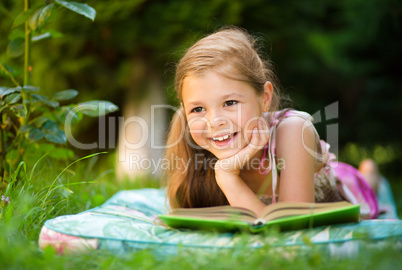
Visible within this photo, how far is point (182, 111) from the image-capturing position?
212cm

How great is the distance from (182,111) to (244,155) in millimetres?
520

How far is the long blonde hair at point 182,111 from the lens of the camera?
1816mm

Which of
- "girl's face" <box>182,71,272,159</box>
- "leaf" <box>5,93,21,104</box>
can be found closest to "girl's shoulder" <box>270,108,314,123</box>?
"girl's face" <box>182,71,272,159</box>

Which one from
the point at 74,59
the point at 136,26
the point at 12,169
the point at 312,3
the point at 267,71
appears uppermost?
the point at 312,3

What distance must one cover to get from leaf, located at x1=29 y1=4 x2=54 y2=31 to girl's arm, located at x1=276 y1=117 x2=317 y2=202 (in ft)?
3.67

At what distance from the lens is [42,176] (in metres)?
2.01

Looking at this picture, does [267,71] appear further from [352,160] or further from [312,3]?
[352,160]

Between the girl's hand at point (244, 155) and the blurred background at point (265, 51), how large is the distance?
1456mm

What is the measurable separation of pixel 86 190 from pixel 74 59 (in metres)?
2.15

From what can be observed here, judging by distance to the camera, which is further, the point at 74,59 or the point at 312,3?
the point at 312,3

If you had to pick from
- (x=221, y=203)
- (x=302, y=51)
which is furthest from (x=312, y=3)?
(x=221, y=203)

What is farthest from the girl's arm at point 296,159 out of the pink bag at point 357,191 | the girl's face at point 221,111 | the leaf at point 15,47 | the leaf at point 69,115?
the leaf at point 15,47

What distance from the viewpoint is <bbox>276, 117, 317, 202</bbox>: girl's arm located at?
1.66 metres

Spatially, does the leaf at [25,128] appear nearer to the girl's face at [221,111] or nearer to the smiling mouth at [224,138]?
the girl's face at [221,111]
